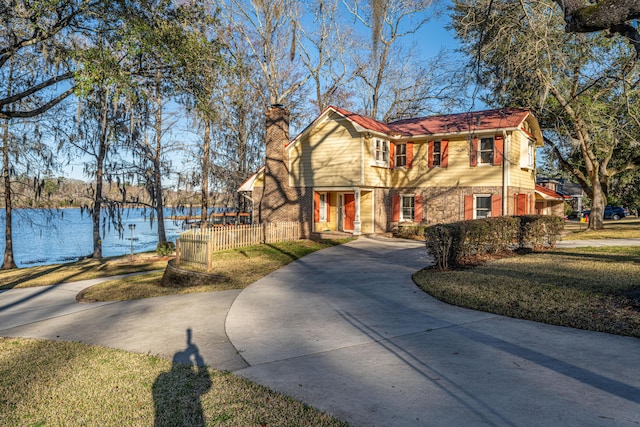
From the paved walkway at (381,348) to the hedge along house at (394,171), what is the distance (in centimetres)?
1331

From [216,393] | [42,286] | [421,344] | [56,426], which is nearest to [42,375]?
[56,426]

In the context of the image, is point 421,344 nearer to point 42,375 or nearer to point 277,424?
point 277,424

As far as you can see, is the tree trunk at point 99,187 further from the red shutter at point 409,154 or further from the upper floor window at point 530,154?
the upper floor window at point 530,154

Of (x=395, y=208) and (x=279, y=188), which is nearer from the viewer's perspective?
(x=279, y=188)

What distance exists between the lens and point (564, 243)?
1909 cm

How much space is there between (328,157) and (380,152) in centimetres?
301

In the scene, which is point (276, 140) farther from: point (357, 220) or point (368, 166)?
point (357, 220)

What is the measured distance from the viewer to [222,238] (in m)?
17.2

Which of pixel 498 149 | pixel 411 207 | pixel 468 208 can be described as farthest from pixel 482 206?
pixel 411 207

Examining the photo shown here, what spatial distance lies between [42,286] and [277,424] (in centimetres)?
1250

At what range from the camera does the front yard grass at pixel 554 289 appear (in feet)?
22.5

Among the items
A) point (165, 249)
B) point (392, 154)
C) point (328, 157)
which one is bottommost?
point (165, 249)

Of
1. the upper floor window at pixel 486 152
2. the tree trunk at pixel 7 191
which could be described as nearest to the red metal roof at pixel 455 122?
the upper floor window at pixel 486 152

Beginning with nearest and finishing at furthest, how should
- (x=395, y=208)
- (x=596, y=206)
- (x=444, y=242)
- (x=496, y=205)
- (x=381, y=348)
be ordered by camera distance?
(x=381, y=348)
(x=444, y=242)
(x=496, y=205)
(x=395, y=208)
(x=596, y=206)
